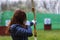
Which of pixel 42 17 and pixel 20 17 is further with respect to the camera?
pixel 42 17

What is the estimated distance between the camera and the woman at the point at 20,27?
4238 millimetres

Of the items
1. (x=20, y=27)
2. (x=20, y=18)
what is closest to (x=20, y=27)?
(x=20, y=27)

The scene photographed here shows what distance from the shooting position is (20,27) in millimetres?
4258

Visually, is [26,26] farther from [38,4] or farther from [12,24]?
[38,4]

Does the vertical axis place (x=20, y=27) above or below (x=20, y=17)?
below

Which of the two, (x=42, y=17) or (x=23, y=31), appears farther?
(x=42, y=17)

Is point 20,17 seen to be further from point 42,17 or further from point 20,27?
point 42,17

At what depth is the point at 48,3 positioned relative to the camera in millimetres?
28125

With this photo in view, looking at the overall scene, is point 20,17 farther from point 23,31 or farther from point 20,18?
point 23,31

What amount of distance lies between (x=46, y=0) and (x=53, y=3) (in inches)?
60.0

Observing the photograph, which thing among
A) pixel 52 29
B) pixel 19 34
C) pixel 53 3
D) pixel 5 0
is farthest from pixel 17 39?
pixel 5 0

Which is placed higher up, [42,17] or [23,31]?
[23,31]

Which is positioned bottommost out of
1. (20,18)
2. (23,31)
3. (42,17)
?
(42,17)

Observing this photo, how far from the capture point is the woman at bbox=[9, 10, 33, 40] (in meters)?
4.24
